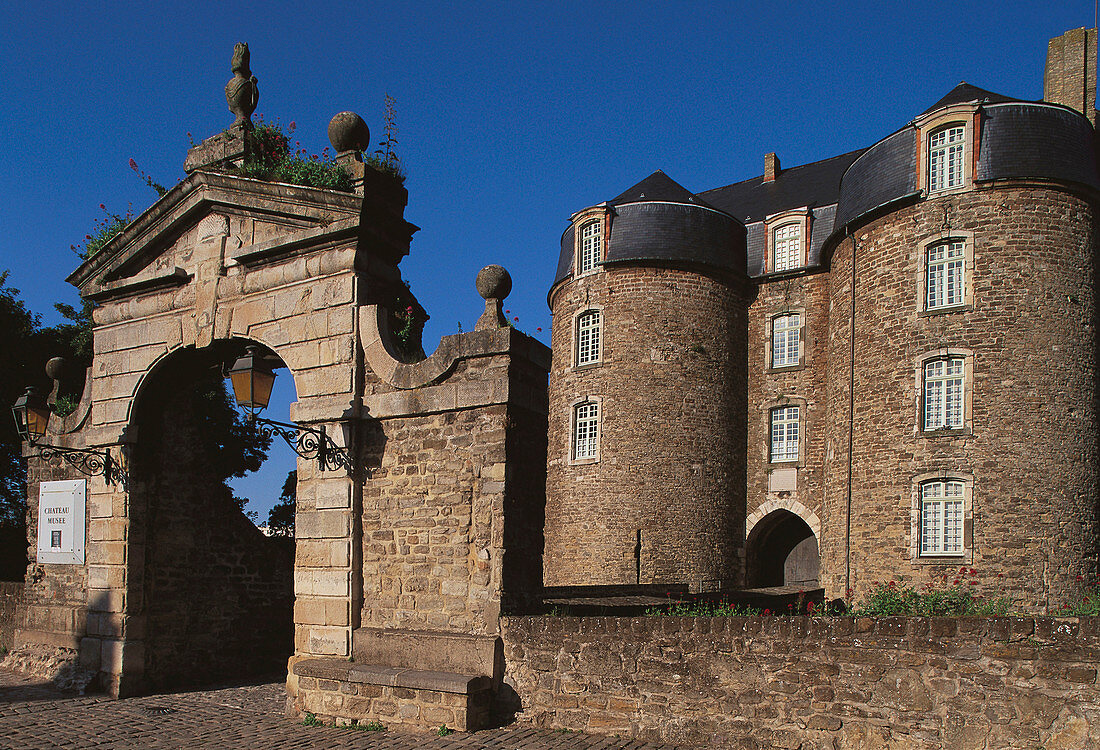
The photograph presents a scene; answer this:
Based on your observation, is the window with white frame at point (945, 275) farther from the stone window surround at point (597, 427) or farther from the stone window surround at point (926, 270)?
the stone window surround at point (597, 427)

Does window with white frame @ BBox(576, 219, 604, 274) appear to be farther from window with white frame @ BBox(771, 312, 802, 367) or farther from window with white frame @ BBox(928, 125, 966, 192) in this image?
window with white frame @ BBox(928, 125, 966, 192)

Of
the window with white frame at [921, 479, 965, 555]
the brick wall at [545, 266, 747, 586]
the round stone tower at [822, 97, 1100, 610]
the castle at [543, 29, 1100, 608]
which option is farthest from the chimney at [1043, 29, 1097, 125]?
the window with white frame at [921, 479, 965, 555]

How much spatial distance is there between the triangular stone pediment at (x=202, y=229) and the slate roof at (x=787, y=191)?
15728mm

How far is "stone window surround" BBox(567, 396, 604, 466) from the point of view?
2078 centimetres

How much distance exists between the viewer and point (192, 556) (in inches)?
407

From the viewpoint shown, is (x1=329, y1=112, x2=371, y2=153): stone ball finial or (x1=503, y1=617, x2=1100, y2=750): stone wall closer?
(x1=503, y1=617, x2=1100, y2=750): stone wall

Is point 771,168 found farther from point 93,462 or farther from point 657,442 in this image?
point 93,462

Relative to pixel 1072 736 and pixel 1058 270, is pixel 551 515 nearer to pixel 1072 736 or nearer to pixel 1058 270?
pixel 1058 270

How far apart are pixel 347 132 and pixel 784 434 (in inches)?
578

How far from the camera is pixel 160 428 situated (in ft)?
33.0

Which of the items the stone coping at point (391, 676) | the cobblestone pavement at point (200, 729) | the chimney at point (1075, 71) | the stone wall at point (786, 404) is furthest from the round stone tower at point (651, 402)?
the stone coping at point (391, 676)

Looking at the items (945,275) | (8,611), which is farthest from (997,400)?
→ (8,611)

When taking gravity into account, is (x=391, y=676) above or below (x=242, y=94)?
below

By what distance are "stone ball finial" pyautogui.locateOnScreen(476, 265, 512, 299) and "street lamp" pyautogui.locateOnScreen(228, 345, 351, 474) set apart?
193 centimetres
